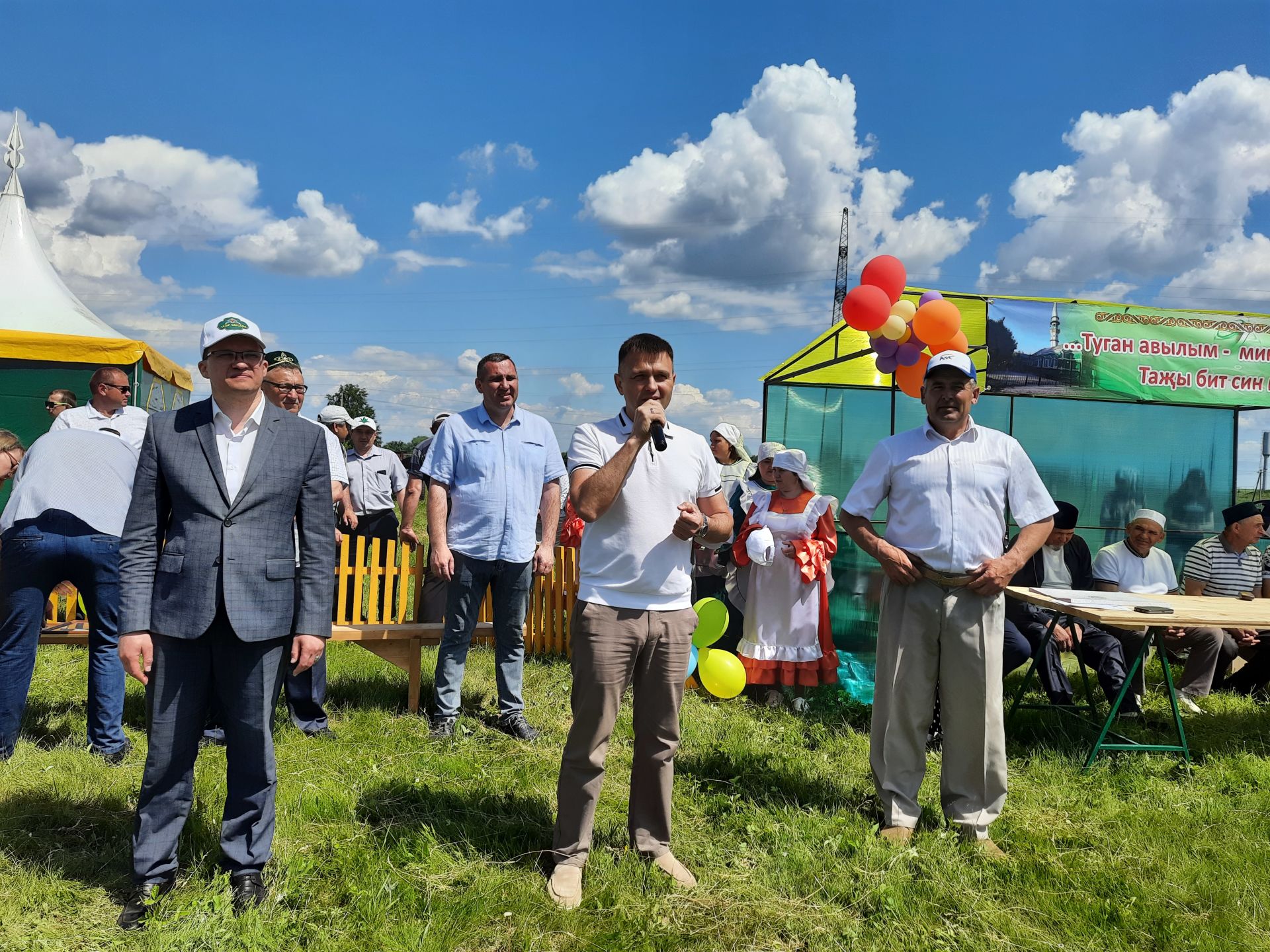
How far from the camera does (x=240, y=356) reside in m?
2.83

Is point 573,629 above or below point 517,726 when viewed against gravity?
above

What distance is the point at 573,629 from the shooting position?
3092 mm

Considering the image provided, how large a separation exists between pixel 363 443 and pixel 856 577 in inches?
194

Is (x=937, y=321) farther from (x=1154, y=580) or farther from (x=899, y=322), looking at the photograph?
(x=1154, y=580)

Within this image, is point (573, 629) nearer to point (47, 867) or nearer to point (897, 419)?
point (47, 867)

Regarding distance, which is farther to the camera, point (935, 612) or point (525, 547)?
point (525, 547)

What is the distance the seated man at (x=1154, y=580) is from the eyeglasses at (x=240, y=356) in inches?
249

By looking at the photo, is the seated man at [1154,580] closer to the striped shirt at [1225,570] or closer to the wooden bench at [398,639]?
the striped shirt at [1225,570]

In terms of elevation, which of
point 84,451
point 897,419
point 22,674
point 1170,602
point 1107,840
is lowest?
point 1107,840

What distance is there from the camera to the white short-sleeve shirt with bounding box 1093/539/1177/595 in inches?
260

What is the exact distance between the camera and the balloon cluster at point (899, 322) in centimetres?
557

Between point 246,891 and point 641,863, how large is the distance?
1.40 meters

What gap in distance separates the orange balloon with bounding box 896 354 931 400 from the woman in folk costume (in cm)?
90

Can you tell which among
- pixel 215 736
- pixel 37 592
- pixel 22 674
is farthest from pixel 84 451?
pixel 215 736
